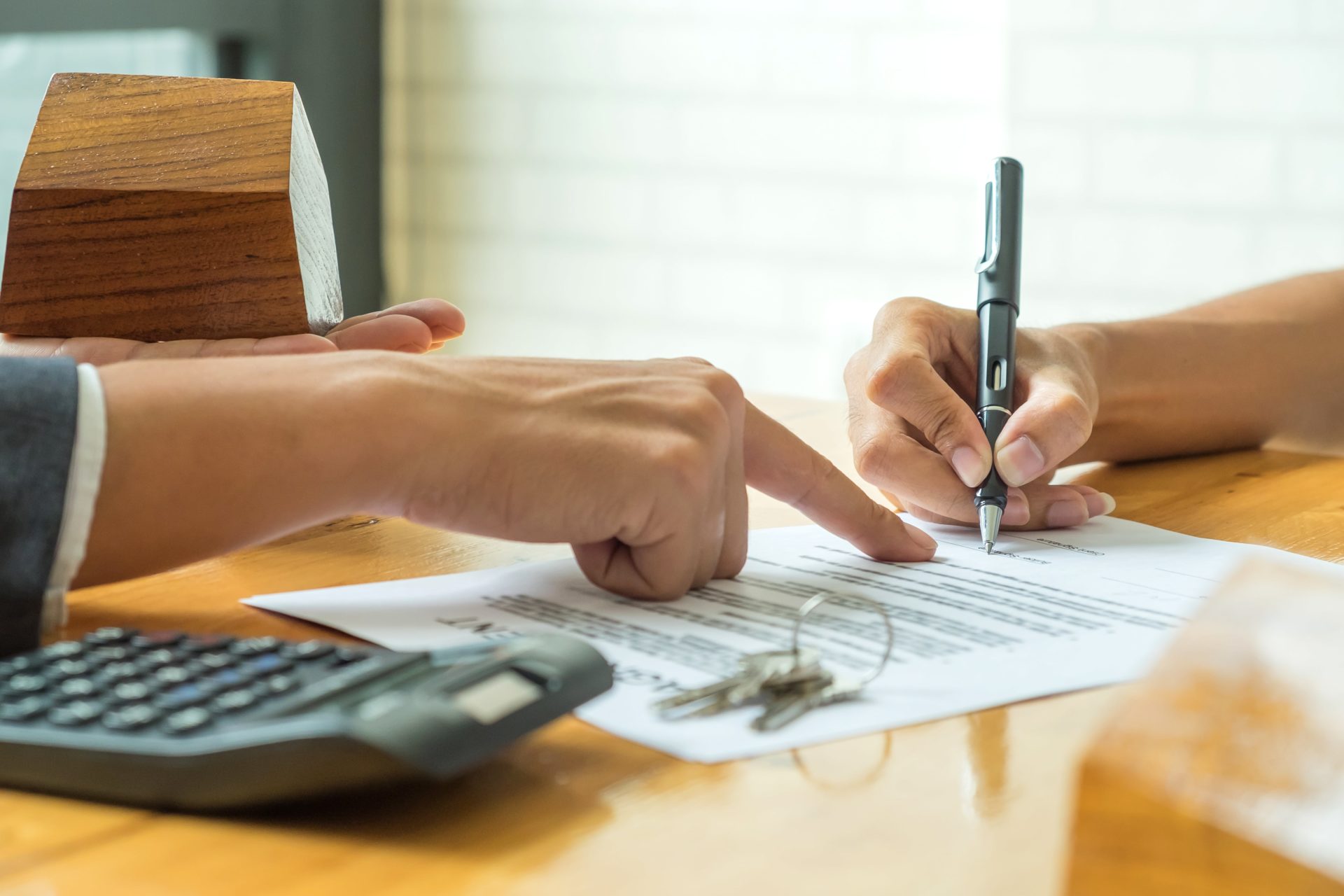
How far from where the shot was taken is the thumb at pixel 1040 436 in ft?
2.57

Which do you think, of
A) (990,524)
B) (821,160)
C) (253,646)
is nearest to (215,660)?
(253,646)

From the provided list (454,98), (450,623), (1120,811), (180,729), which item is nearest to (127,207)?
(450,623)

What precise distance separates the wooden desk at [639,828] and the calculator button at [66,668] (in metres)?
0.05

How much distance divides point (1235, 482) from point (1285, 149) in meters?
1.18

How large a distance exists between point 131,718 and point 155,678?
1.4 inches

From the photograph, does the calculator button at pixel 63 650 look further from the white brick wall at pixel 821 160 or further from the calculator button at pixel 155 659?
the white brick wall at pixel 821 160

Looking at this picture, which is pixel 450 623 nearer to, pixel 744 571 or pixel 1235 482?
pixel 744 571

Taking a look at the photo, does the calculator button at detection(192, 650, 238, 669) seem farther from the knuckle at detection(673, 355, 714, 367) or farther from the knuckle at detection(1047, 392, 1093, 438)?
the knuckle at detection(1047, 392, 1093, 438)

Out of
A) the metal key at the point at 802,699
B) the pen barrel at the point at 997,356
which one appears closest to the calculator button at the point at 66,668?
the metal key at the point at 802,699

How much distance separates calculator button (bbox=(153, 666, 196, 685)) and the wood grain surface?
389mm

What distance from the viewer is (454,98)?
264cm

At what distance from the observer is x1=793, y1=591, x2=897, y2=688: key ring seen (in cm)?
50

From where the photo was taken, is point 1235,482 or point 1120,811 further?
point 1235,482

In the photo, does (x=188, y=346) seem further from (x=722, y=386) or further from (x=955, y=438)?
(x=955, y=438)
